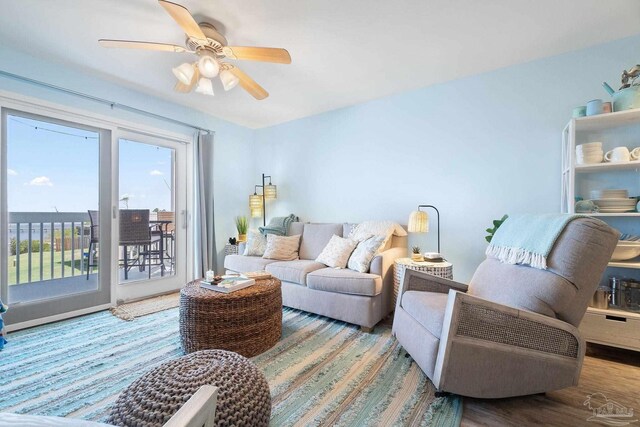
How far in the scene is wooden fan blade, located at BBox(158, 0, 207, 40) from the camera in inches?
56.4

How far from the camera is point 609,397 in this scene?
1499 millimetres

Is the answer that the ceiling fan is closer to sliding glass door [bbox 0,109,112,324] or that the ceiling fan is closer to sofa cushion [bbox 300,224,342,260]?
sliding glass door [bbox 0,109,112,324]

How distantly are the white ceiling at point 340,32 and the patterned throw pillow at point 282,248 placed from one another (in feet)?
5.82

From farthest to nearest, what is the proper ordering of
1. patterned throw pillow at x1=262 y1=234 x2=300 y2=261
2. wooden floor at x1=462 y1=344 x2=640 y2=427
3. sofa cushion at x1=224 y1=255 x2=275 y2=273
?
patterned throw pillow at x1=262 y1=234 x2=300 y2=261, sofa cushion at x1=224 y1=255 x2=275 y2=273, wooden floor at x1=462 y1=344 x2=640 y2=427

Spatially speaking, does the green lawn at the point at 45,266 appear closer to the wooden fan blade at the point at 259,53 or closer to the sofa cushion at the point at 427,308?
the wooden fan blade at the point at 259,53

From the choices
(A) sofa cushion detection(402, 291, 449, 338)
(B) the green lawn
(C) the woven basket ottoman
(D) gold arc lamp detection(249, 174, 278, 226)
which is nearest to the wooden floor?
(A) sofa cushion detection(402, 291, 449, 338)

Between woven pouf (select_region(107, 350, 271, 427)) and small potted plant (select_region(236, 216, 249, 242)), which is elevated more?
small potted plant (select_region(236, 216, 249, 242))

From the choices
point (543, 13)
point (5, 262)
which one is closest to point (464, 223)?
point (543, 13)

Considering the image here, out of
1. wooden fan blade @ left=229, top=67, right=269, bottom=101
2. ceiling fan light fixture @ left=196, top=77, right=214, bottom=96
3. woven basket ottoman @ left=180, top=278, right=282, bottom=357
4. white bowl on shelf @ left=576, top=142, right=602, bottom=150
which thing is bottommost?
woven basket ottoman @ left=180, top=278, right=282, bottom=357

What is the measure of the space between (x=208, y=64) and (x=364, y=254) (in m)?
2.01

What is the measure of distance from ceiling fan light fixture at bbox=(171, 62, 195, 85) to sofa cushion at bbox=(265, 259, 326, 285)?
1857 mm

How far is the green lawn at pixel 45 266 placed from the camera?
2414mm

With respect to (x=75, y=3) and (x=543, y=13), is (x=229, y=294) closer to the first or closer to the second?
(x=75, y=3)

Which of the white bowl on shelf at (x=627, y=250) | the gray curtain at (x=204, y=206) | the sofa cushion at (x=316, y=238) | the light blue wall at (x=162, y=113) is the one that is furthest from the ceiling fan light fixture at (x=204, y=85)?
the white bowl on shelf at (x=627, y=250)
